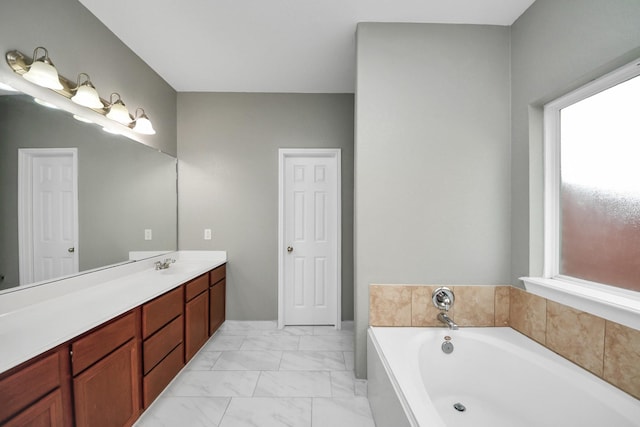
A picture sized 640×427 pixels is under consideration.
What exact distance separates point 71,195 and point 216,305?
5.05 ft

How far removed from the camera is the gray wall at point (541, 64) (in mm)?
1144

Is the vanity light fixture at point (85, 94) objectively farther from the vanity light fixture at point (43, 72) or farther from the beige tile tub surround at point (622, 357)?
the beige tile tub surround at point (622, 357)

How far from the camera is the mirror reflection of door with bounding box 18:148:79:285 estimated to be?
4.25ft

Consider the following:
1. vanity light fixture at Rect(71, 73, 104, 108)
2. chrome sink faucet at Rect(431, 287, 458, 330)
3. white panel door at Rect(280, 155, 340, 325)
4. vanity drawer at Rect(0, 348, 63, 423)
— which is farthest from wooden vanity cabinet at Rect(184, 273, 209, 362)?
chrome sink faucet at Rect(431, 287, 458, 330)

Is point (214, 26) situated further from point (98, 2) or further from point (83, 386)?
point (83, 386)

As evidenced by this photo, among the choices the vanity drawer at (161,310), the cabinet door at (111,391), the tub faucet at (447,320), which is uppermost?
the vanity drawer at (161,310)

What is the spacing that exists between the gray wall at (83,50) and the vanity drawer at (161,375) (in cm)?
182

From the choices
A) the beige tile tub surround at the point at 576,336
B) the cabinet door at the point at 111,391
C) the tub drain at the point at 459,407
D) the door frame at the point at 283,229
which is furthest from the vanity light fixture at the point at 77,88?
the beige tile tub surround at the point at 576,336

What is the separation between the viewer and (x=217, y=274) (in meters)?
2.52

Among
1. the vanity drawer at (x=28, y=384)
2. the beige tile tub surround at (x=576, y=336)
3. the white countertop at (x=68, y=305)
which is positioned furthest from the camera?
the beige tile tub surround at (x=576, y=336)

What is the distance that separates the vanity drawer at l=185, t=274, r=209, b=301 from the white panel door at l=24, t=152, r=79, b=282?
27.9 inches

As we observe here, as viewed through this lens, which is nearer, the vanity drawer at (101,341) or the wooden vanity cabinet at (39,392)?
the wooden vanity cabinet at (39,392)

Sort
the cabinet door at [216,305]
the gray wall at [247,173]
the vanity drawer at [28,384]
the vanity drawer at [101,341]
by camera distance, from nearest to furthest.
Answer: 1. the vanity drawer at [28,384]
2. the vanity drawer at [101,341]
3. the cabinet door at [216,305]
4. the gray wall at [247,173]

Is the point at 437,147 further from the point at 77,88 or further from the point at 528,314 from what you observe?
the point at 77,88
